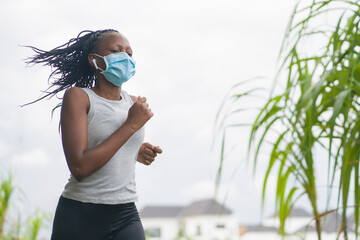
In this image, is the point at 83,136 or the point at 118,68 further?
the point at 118,68

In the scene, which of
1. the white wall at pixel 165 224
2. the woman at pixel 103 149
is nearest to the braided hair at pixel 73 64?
the woman at pixel 103 149

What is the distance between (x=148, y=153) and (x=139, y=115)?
213mm

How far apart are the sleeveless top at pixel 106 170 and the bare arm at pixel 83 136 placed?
0.04 metres

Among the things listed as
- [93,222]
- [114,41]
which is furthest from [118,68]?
[93,222]

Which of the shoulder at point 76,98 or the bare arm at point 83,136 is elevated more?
the shoulder at point 76,98

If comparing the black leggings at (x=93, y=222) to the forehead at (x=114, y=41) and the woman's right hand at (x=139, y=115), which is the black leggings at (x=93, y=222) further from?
the forehead at (x=114, y=41)

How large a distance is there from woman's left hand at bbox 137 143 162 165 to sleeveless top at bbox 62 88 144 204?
0.10 m

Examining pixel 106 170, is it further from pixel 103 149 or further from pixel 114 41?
pixel 114 41

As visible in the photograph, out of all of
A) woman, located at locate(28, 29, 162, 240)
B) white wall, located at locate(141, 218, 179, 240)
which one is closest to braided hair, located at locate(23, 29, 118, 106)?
woman, located at locate(28, 29, 162, 240)

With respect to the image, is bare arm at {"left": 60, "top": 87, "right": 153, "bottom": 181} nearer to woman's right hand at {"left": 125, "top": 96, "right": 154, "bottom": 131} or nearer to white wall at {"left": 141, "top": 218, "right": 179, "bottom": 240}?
woman's right hand at {"left": 125, "top": 96, "right": 154, "bottom": 131}

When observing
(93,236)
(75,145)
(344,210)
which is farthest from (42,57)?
(344,210)

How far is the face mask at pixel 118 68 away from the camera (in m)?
1.48

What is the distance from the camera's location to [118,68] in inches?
58.3

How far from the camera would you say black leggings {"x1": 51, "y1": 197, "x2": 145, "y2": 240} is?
143cm
